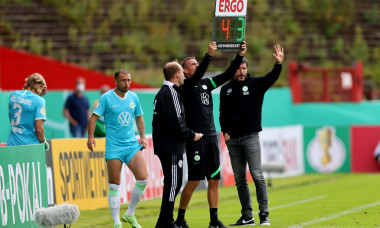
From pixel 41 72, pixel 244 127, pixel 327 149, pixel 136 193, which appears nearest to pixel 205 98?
pixel 244 127

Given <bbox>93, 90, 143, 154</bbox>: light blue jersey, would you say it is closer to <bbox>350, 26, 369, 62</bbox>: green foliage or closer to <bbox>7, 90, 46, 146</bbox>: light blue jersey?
<bbox>7, 90, 46, 146</bbox>: light blue jersey

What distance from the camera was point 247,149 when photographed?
10453 mm

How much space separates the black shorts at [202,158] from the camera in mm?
9734

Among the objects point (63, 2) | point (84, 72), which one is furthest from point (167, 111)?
point (63, 2)

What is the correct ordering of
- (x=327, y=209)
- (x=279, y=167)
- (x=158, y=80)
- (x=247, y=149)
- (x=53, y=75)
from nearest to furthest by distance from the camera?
(x=247, y=149)
(x=327, y=209)
(x=279, y=167)
(x=53, y=75)
(x=158, y=80)

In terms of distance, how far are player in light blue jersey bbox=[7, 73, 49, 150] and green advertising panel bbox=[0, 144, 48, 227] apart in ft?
1.99

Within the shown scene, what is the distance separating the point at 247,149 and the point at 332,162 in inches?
476

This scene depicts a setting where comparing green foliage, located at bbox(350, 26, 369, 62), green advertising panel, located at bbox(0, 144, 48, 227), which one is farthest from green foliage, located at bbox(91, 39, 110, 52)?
green advertising panel, located at bbox(0, 144, 48, 227)

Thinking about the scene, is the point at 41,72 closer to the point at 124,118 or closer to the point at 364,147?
the point at 364,147

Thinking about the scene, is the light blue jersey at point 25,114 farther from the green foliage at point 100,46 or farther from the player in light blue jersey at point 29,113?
the green foliage at point 100,46

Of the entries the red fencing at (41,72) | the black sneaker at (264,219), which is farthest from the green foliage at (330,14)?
the black sneaker at (264,219)

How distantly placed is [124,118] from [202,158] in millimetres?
1065

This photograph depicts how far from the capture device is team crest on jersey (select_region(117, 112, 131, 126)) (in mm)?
9945

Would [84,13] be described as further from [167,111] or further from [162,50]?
[167,111]
